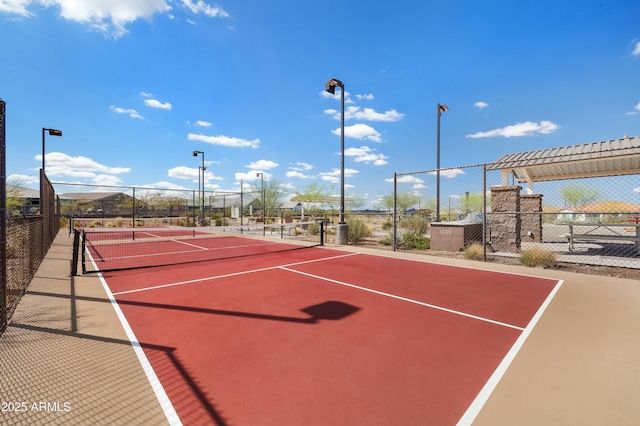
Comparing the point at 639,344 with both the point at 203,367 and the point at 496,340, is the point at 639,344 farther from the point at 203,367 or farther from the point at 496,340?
the point at 203,367

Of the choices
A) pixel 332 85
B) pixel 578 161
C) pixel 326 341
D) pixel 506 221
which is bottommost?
pixel 326 341

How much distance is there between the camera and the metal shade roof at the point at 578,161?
27.5 ft

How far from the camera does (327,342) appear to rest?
12.3 ft

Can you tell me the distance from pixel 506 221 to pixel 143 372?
39.5ft

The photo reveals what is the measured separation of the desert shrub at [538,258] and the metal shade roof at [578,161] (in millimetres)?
2791

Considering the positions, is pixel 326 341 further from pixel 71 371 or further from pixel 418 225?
pixel 418 225

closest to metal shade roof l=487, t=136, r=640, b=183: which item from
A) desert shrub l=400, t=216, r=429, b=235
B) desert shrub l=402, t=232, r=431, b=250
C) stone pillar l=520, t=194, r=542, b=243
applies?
stone pillar l=520, t=194, r=542, b=243

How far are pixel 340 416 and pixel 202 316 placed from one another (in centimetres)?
309

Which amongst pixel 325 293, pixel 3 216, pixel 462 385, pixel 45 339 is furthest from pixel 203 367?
pixel 3 216

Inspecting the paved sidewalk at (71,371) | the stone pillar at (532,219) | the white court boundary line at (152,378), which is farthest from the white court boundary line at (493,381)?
the stone pillar at (532,219)

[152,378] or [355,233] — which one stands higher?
[355,233]

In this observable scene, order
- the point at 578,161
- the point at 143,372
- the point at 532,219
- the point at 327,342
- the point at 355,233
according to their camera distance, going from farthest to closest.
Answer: the point at 355,233 < the point at 532,219 < the point at 578,161 < the point at 327,342 < the point at 143,372

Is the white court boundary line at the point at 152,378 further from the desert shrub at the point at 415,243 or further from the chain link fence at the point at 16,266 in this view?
the desert shrub at the point at 415,243

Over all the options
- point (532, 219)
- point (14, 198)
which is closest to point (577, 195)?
point (532, 219)
